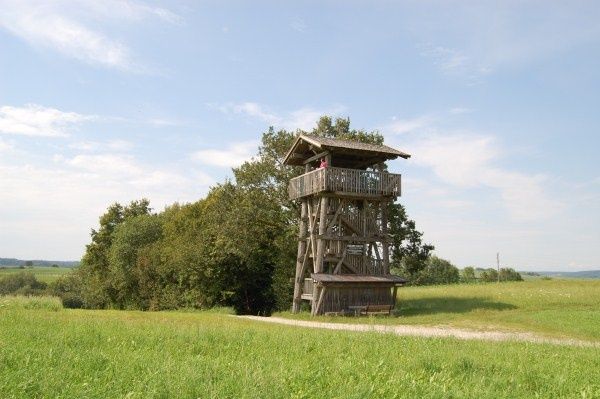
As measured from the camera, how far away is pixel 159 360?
Answer: 28.0ft

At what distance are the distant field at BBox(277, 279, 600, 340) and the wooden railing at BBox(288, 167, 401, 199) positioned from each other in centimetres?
644

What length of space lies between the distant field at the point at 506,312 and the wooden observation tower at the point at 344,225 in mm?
1585

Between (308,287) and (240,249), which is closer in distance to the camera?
(308,287)

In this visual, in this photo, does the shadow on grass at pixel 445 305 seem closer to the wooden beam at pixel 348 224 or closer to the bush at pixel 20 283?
the wooden beam at pixel 348 224

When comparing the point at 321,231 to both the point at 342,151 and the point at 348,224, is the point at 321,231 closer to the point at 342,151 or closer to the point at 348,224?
the point at 348,224

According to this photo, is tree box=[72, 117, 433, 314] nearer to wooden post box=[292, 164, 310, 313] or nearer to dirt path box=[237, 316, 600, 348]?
wooden post box=[292, 164, 310, 313]

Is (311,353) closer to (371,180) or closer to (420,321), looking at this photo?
(420,321)

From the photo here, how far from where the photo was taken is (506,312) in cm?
2691

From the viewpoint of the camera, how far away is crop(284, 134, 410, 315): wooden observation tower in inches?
1060

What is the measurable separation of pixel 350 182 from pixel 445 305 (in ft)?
31.7

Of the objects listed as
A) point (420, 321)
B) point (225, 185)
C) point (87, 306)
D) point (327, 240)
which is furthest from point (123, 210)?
point (420, 321)

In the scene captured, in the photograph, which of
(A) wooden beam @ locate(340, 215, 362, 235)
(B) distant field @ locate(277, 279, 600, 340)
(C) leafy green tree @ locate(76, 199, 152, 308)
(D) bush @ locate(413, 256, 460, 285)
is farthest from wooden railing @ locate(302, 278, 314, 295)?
(D) bush @ locate(413, 256, 460, 285)

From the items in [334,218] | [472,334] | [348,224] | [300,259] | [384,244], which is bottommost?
[472,334]

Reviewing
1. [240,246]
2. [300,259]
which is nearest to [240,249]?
[240,246]
